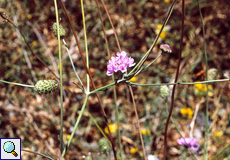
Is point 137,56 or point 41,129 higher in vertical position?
point 137,56

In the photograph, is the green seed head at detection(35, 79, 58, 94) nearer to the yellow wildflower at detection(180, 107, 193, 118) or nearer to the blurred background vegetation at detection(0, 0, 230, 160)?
the blurred background vegetation at detection(0, 0, 230, 160)

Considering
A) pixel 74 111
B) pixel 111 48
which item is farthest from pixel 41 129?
pixel 111 48

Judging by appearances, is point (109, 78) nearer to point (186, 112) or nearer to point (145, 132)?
point (145, 132)

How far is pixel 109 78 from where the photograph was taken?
1.81 metres

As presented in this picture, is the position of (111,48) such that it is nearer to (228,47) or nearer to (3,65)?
(3,65)

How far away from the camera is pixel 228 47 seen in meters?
1.88

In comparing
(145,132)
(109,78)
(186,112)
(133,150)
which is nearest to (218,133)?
(186,112)

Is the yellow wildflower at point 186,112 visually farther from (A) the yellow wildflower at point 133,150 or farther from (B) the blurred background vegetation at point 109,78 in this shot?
(A) the yellow wildflower at point 133,150

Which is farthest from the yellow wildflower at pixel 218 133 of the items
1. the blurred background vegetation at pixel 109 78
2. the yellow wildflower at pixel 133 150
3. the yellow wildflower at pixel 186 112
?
the yellow wildflower at pixel 133 150

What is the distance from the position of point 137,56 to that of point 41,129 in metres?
1.13

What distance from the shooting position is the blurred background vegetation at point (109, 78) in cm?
159

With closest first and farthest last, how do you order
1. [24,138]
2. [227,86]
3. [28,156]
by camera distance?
[28,156]
[24,138]
[227,86]

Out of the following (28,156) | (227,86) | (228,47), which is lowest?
(28,156)

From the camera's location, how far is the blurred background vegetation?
159cm
